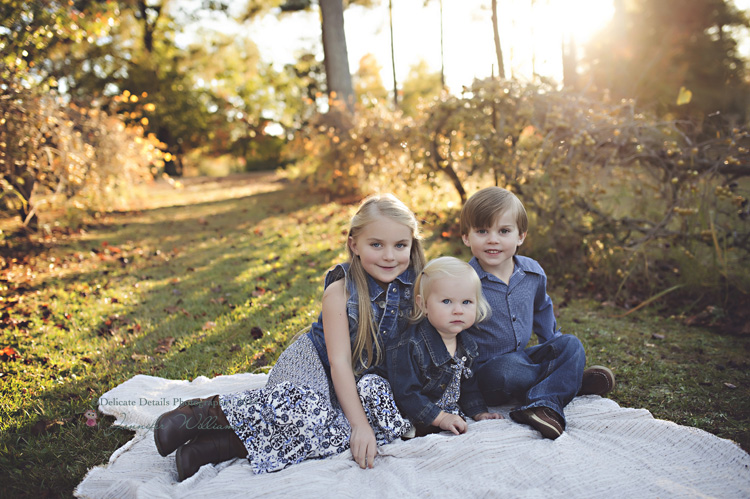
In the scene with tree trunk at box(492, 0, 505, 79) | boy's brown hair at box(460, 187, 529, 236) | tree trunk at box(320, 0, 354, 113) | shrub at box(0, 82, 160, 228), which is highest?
tree trunk at box(320, 0, 354, 113)

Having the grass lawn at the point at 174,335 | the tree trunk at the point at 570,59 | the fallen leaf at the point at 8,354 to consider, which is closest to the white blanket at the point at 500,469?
the grass lawn at the point at 174,335

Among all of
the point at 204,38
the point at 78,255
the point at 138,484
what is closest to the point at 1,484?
the point at 138,484

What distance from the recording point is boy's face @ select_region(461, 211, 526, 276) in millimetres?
2812

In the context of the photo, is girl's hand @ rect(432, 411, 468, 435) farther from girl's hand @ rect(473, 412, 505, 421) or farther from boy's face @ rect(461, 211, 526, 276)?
boy's face @ rect(461, 211, 526, 276)

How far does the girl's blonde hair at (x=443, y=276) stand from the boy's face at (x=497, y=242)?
31 centimetres

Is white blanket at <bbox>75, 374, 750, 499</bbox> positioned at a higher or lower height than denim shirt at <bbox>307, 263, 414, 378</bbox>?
lower

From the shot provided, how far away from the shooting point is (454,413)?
8.63 ft

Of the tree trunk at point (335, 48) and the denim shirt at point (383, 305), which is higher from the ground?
the tree trunk at point (335, 48)

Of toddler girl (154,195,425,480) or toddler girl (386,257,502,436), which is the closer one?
toddler girl (154,195,425,480)

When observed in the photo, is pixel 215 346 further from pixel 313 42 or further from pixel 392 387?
pixel 313 42

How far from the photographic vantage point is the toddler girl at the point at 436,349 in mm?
2479

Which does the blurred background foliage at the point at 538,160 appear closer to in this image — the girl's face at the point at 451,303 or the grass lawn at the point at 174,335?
the grass lawn at the point at 174,335

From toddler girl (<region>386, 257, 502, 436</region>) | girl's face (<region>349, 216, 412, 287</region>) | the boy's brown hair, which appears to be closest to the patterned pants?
toddler girl (<region>386, 257, 502, 436</region>)

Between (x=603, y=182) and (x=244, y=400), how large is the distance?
178 inches
